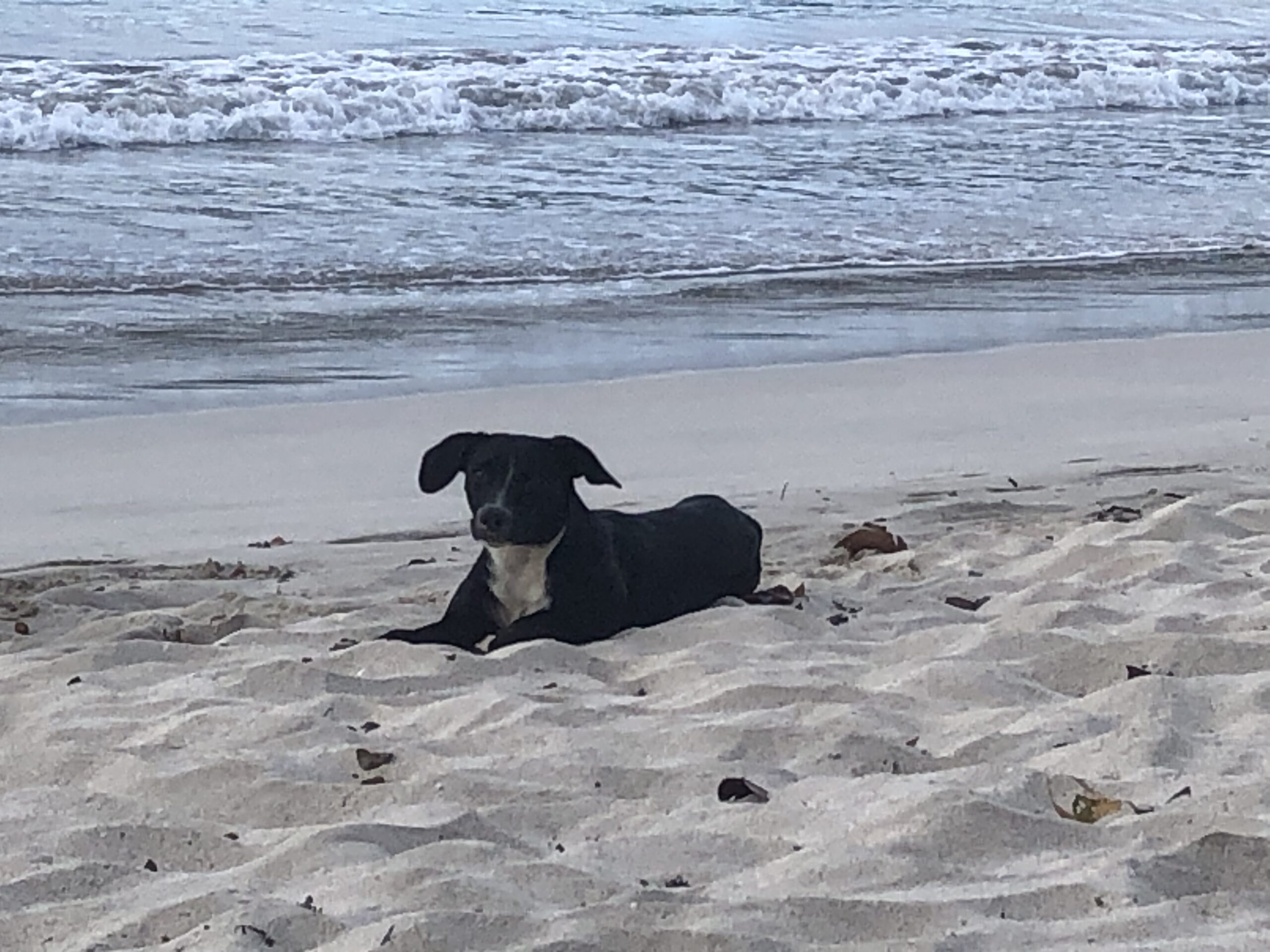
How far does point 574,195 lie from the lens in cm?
1360

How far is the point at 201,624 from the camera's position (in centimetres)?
507

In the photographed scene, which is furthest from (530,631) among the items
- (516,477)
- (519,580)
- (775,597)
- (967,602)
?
(967,602)

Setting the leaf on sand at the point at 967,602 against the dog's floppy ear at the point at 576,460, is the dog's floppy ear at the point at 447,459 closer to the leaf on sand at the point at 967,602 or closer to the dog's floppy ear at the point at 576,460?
the dog's floppy ear at the point at 576,460

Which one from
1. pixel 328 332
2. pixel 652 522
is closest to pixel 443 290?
pixel 328 332

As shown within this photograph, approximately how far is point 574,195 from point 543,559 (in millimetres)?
9020

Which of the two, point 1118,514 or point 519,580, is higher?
point 519,580

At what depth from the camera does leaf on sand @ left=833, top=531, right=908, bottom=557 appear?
19.1 ft

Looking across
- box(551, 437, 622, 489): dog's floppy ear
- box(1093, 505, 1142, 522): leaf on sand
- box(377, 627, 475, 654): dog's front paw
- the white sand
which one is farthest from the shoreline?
box(551, 437, 622, 489): dog's floppy ear

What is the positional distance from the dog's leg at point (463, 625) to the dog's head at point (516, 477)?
169mm

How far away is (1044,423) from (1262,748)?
Result: 3.99m

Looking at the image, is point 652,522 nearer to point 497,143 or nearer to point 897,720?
point 897,720

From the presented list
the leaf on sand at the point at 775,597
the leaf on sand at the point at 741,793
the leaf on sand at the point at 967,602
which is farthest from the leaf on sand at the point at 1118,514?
the leaf on sand at the point at 741,793

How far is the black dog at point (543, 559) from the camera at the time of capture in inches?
186

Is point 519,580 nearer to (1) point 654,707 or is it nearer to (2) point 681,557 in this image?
(2) point 681,557
